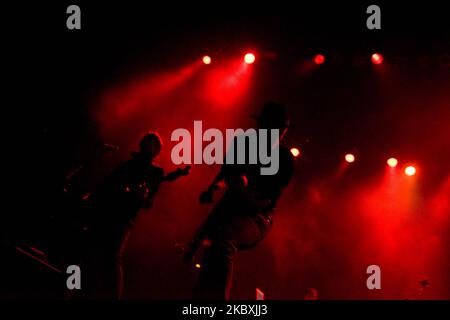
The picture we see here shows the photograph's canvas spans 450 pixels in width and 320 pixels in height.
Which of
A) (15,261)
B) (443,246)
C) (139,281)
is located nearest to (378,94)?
(443,246)

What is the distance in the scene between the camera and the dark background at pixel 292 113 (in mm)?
7812

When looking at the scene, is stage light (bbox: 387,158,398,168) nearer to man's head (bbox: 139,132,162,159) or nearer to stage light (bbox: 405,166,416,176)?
stage light (bbox: 405,166,416,176)

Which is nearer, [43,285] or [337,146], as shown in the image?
[43,285]

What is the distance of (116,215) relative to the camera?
4848mm

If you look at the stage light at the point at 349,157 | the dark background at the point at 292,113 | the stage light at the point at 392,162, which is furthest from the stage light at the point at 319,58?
the stage light at the point at 392,162

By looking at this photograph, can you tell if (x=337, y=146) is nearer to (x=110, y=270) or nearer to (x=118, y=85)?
(x=118, y=85)

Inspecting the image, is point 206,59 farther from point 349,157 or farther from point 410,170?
point 410,170

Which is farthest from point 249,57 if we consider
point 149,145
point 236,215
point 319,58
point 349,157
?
point 236,215

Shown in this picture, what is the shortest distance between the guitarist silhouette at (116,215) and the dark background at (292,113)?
2.24m

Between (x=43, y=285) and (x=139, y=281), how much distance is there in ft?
11.4

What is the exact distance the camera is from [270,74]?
8680mm

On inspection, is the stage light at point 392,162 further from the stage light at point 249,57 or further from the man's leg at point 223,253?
the man's leg at point 223,253

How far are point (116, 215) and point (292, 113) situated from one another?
4764 millimetres

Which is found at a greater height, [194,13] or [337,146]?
[194,13]
